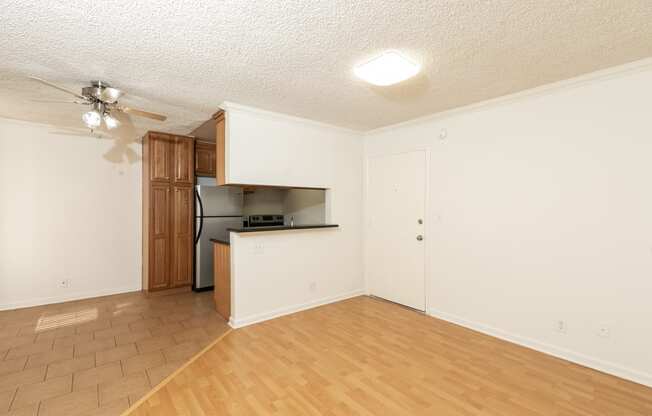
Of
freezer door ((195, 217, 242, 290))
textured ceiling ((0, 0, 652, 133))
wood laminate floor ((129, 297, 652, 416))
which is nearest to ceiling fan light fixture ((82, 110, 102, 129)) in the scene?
textured ceiling ((0, 0, 652, 133))

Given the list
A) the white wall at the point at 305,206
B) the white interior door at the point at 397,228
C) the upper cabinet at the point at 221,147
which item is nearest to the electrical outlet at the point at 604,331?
the white interior door at the point at 397,228

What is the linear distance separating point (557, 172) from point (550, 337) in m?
1.46

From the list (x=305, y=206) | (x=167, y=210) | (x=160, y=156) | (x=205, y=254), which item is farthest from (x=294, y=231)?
(x=160, y=156)

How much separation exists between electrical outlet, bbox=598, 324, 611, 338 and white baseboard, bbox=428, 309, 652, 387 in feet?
0.66

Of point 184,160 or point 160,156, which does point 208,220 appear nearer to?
point 184,160

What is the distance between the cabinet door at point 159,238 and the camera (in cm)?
446

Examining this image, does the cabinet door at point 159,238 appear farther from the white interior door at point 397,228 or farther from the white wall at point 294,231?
the white interior door at point 397,228

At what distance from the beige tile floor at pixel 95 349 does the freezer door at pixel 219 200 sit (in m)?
1.34

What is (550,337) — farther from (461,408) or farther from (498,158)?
(498,158)

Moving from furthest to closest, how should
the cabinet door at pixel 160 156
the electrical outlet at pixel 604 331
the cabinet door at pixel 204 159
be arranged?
the cabinet door at pixel 204 159 → the cabinet door at pixel 160 156 → the electrical outlet at pixel 604 331

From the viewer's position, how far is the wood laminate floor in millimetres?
1976

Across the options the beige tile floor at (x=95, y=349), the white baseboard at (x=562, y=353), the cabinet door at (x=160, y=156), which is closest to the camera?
the beige tile floor at (x=95, y=349)

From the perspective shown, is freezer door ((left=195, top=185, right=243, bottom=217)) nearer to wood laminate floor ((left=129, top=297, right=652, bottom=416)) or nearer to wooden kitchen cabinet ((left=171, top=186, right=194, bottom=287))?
wooden kitchen cabinet ((left=171, top=186, right=194, bottom=287))

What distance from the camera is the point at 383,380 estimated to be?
2.29 metres
